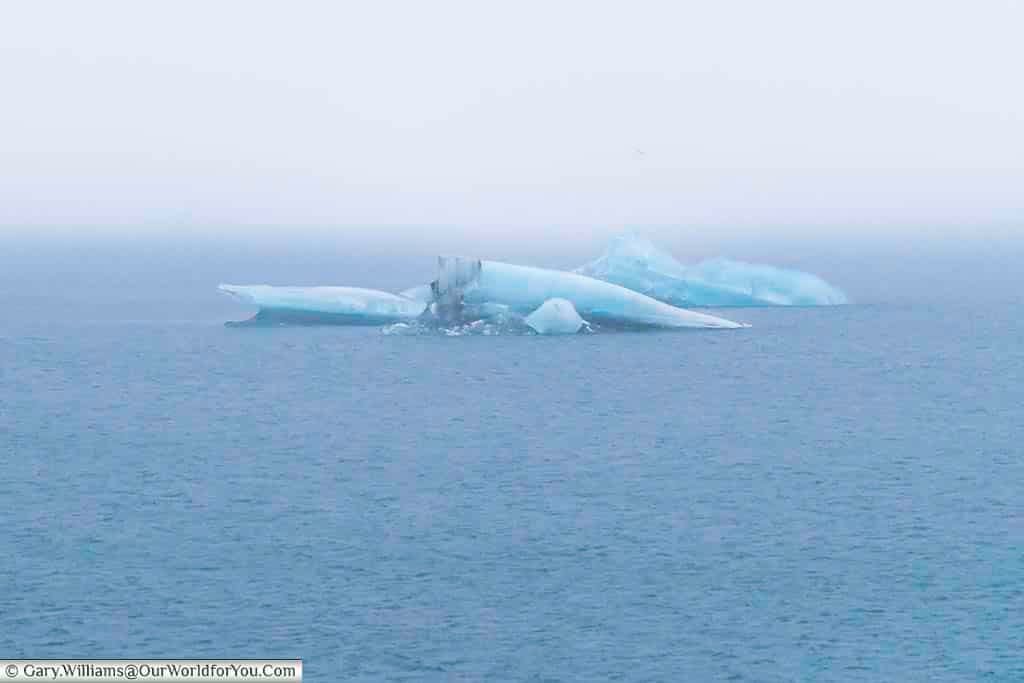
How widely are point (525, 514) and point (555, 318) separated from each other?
95.1 feet

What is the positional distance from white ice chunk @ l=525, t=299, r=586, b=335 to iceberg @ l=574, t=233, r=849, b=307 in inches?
232

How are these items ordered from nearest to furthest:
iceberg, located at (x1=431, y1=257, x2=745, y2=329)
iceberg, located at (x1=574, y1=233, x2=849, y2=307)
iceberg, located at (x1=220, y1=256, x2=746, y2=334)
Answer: iceberg, located at (x1=431, y1=257, x2=745, y2=329), iceberg, located at (x1=220, y1=256, x2=746, y2=334), iceberg, located at (x1=574, y1=233, x2=849, y2=307)

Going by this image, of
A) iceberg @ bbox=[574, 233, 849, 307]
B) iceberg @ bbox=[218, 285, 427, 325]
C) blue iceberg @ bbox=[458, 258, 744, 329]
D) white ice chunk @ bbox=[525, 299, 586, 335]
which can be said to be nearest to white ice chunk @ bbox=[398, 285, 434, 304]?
iceberg @ bbox=[218, 285, 427, 325]

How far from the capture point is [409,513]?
96.6 ft

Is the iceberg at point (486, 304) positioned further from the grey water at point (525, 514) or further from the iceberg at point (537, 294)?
the grey water at point (525, 514)

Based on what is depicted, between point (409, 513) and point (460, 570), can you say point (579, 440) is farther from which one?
point (460, 570)

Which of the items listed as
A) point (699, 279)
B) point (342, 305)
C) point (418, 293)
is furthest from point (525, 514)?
point (699, 279)

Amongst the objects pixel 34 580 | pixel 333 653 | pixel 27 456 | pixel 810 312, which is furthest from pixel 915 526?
pixel 810 312

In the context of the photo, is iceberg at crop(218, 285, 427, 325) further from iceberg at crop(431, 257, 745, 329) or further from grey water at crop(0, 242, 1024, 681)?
grey water at crop(0, 242, 1024, 681)

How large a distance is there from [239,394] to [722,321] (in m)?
22.1

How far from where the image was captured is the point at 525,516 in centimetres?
2911

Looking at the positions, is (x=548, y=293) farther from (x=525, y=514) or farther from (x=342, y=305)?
(x=525, y=514)

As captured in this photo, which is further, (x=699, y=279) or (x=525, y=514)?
(x=699, y=279)

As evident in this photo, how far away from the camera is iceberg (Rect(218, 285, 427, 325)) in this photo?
60375mm
